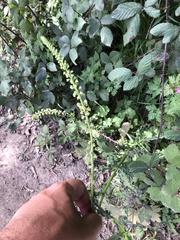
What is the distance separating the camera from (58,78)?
1712mm

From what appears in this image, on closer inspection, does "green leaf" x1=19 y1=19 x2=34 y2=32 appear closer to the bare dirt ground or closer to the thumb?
the bare dirt ground

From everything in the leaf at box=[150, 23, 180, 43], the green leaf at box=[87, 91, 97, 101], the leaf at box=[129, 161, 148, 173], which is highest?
the leaf at box=[150, 23, 180, 43]

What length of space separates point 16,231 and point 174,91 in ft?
3.63

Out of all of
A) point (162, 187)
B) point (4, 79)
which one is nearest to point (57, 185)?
point (162, 187)

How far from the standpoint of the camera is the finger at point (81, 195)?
0.95 metres

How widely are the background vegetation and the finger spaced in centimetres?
27

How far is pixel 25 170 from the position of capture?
→ 6.51ft

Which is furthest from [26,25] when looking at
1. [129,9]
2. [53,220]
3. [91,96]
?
[53,220]

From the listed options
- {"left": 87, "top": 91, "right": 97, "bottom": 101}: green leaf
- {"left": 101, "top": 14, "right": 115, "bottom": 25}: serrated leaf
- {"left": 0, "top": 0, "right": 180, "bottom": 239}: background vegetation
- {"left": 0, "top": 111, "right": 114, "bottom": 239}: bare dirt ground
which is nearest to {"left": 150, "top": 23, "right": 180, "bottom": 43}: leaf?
{"left": 0, "top": 0, "right": 180, "bottom": 239}: background vegetation

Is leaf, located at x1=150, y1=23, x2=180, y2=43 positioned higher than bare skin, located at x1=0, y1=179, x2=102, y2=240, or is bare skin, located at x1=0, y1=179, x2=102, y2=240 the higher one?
leaf, located at x1=150, y1=23, x2=180, y2=43

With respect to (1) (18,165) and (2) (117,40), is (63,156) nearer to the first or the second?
(1) (18,165)

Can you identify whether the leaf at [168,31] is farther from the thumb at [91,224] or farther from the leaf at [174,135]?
the thumb at [91,224]

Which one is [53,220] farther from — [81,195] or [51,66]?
[51,66]

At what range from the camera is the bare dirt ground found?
1896 millimetres
